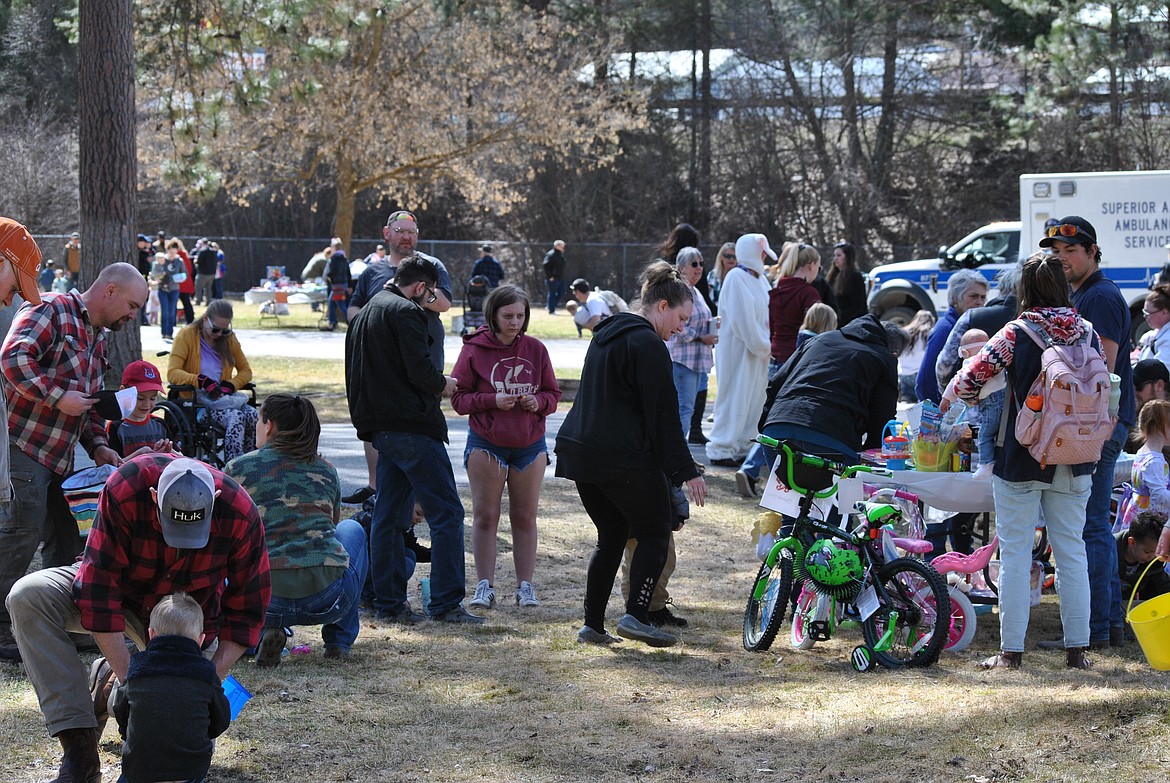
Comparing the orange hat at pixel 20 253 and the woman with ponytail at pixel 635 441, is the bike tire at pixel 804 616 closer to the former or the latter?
the woman with ponytail at pixel 635 441

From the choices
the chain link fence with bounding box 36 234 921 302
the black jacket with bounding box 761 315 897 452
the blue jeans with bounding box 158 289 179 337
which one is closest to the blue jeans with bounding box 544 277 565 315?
the chain link fence with bounding box 36 234 921 302

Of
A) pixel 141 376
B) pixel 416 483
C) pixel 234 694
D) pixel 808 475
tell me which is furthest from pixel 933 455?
pixel 141 376

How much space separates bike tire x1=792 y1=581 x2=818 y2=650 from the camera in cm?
639

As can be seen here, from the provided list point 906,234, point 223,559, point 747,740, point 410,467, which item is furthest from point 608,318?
point 906,234

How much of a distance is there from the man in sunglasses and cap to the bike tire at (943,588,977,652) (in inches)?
17.9

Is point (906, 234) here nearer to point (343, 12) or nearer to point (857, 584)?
point (343, 12)

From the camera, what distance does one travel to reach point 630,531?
6.54m

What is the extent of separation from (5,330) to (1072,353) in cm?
509

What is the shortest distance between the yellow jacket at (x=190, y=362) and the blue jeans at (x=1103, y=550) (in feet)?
21.9

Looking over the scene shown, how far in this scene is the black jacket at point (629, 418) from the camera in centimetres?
610

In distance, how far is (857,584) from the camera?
620 cm

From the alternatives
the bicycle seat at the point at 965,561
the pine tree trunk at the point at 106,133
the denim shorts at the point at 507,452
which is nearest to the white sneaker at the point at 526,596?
the denim shorts at the point at 507,452

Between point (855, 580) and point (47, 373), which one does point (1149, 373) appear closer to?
point (855, 580)

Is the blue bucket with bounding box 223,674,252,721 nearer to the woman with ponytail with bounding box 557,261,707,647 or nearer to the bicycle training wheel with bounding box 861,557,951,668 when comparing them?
the woman with ponytail with bounding box 557,261,707,647
